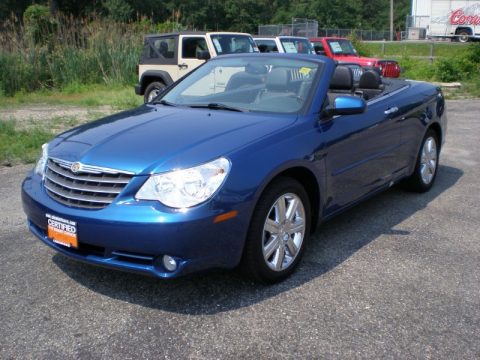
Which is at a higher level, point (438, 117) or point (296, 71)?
point (296, 71)

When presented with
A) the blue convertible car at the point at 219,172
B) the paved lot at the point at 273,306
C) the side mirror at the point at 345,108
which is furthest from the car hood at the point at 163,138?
the paved lot at the point at 273,306

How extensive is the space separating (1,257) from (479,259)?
3.57 m

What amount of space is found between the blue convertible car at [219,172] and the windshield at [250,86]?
0.04 feet

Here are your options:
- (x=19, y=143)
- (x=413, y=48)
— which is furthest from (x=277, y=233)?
(x=413, y=48)

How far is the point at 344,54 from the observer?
17.6 metres

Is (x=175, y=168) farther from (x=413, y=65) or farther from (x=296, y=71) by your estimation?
(x=413, y=65)

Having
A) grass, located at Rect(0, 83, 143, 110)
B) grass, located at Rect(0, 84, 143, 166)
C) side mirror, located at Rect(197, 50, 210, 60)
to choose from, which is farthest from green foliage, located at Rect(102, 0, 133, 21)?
side mirror, located at Rect(197, 50, 210, 60)

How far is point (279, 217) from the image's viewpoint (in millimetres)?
3672

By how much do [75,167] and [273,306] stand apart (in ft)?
4.84

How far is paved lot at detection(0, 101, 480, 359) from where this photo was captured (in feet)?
9.92

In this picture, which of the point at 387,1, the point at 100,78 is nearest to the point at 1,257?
the point at 100,78

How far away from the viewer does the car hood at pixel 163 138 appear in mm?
3346

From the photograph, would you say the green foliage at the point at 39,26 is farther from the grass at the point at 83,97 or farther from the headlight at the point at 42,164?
the headlight at the point at 42,164

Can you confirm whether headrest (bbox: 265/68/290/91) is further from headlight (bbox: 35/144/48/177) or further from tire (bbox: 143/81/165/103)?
tire (bbox: 143/81/165/103)
